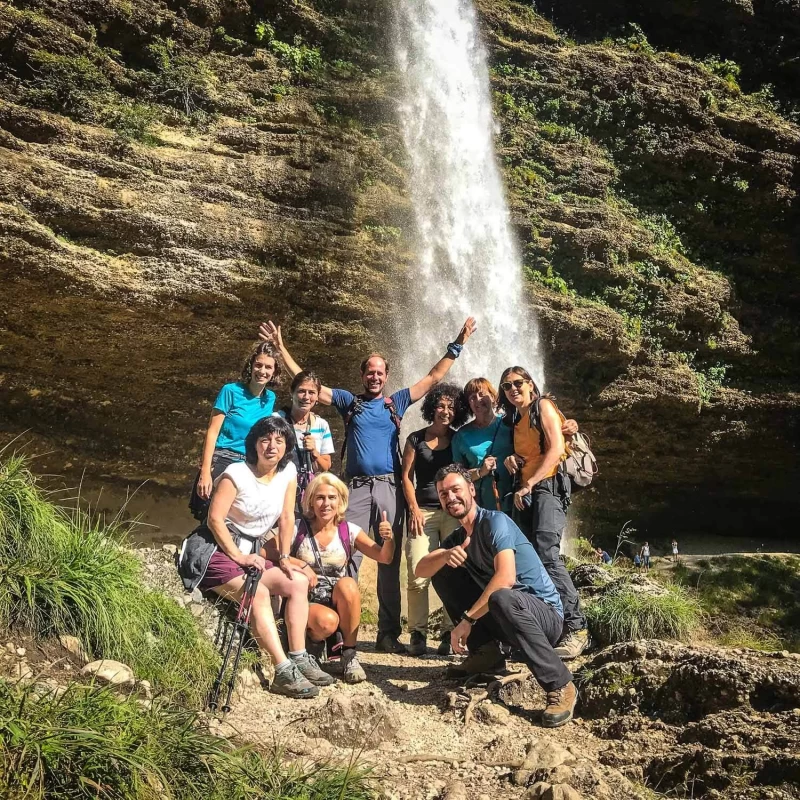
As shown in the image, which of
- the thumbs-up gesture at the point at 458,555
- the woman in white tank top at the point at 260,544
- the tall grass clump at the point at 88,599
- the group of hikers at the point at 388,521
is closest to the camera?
the tall grass clump at the point at 88,599

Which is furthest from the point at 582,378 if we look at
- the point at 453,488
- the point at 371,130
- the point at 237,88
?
the point at 453,488

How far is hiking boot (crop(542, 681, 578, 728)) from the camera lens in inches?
166

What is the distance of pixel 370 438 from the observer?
5809 mm

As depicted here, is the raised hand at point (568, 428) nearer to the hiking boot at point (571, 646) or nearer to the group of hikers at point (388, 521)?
the group of hikers at point (388, 521)

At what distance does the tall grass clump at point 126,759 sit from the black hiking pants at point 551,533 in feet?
8.19

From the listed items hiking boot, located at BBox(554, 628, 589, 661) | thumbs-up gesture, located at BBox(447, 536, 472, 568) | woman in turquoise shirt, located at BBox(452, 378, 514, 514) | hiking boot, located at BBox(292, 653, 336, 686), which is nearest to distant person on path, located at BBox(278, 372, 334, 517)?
woman in turquoise shirt, located at BBox(452, 378, 514, 514)

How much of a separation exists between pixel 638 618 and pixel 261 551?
278 centimetres

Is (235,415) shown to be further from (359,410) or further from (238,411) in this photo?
(359,410)

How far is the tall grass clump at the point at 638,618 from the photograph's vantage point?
5621 mm

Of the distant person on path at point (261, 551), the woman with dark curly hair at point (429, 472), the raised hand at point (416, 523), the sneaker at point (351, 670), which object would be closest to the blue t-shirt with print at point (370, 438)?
the woman with dark curly hair at point (429, 472)

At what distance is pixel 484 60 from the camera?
43.9 ft

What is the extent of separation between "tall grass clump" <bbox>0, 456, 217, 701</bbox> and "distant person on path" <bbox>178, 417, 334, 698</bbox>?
0.30 metres

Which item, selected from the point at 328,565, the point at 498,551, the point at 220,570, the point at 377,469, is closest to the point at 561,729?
the point at 498,551

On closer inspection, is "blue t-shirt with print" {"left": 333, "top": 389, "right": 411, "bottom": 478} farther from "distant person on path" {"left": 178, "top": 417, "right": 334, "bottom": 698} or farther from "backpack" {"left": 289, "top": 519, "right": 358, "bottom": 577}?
"distant person on path" {"left": 178, "top": 417, "right": 334, "bottom": 698}
